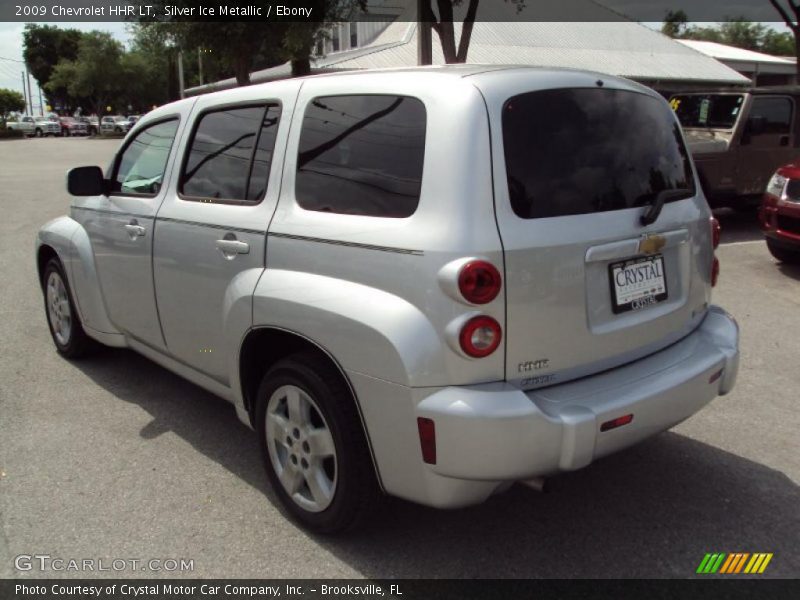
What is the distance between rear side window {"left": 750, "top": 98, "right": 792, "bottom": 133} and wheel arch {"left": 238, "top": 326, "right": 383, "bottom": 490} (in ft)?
29.7

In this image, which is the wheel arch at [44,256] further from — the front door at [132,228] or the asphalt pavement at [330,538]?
the asphalt pavement at [330,538]

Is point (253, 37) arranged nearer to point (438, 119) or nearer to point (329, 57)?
point (329, 57)

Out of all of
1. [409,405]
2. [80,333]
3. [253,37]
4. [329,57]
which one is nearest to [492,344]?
[409,405]

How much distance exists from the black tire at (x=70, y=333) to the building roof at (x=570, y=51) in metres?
22.9

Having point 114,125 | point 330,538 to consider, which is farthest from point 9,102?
point 330,538

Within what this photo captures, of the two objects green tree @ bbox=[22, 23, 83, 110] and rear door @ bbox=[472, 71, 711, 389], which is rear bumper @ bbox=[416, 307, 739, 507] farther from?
green tree @ bbox=[22, 23, 83, 110]

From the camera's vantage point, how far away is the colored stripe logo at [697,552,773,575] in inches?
110

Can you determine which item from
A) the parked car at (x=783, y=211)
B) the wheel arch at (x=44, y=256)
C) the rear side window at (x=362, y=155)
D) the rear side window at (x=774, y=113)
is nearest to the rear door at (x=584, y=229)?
the rear side window at (x=362, y=155)

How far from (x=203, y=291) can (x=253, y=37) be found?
18860 millimetres

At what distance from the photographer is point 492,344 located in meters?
2.47

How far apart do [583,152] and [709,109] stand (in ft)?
28.6

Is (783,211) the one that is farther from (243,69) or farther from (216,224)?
(243,69)

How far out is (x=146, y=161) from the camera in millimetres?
4285

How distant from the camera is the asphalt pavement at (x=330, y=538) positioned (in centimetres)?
290
